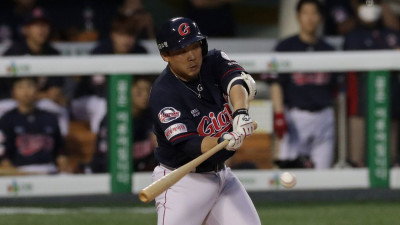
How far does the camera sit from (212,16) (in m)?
10.3

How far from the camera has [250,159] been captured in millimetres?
8180

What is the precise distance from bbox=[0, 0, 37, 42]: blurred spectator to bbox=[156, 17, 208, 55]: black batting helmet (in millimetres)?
5525

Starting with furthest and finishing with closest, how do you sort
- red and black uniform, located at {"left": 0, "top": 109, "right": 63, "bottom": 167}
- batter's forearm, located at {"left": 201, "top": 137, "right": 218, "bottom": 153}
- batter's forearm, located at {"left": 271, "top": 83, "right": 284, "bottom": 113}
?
batter's forearm, located at {"left": 271, "top": 83, "right": 284, "bottom": 113}
red and black uniform, located at {"left": 0, "top": 109, "right": 63, "bottom": 167}
batter's forearm, located at {"left": 201, "top": 137, "right": 218, "bottom": 153}

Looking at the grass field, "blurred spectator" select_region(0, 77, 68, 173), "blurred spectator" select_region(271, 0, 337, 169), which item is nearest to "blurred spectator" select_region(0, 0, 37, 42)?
"blurred spectator" select_region(0, 77, 68, 173)

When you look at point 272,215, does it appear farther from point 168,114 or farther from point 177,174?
point 177,174

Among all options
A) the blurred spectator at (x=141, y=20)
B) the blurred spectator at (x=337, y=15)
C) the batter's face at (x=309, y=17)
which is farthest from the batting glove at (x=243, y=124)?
the blurred spectator at (x=337, y=15)

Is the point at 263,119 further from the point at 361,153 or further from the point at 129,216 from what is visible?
the point at 129,216

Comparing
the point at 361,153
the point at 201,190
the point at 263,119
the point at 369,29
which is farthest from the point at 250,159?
the point at 201,190

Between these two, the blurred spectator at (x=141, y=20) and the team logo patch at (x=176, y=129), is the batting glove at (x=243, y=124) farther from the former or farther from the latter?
the blurred spectator at (x=141, y=20)

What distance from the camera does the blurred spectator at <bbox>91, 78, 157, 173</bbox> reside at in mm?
8102

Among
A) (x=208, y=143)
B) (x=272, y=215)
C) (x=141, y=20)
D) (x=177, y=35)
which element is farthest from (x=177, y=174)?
(x=141, y=20)

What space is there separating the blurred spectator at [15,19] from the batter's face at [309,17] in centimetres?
306

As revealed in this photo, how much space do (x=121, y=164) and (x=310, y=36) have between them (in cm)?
202

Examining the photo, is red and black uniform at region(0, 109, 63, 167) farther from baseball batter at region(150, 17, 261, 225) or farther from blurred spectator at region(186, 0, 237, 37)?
baseball batter at region(150, 17, 261, 225)
